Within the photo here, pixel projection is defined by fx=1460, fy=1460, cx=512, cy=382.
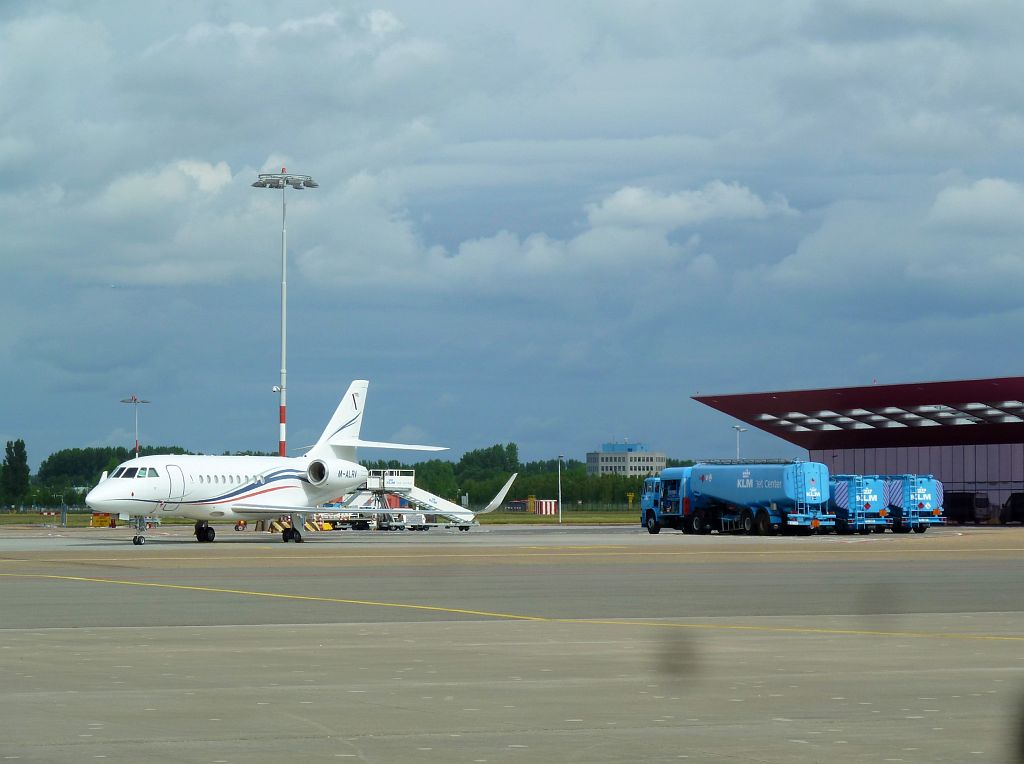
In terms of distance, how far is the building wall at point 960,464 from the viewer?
309ft

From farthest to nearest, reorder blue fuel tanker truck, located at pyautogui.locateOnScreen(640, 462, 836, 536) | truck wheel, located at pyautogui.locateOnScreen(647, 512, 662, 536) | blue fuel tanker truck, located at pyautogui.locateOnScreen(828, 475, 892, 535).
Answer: truck wheel, located at pyautogui.locateOnScreen(647, 512, 662, 536) → blue fuel tanker truck, located at pyautogui.locateOnScreen(828, 475, 892, 535) → blue fuel tanker truck, located at pyautogui.locateOnScreen(640, 462, 836, 536)

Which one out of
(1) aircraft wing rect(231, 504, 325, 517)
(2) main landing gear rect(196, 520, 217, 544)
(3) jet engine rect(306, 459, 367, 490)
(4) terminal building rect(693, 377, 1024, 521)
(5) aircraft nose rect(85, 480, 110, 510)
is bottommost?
(2) main landing gear rect(196, 520, 217, 544)

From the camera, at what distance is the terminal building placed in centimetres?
8762

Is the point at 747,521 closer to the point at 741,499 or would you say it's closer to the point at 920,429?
the point at 741,499

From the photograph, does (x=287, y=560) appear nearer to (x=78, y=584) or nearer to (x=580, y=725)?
(x=78, y=584)

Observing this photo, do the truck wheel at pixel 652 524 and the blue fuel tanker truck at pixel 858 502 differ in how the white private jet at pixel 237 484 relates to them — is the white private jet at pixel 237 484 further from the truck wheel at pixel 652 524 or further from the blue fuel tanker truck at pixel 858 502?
the blue fuel tanker truck at pixel 858 502

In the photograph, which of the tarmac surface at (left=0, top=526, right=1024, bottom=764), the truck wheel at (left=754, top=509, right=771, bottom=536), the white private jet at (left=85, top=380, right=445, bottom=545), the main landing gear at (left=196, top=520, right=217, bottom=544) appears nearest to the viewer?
the tarmac surface at (left=0, top=526, right=1024, bottom=764)

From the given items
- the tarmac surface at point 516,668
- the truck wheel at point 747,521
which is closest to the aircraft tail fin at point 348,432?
the truck wheel at point 747,521

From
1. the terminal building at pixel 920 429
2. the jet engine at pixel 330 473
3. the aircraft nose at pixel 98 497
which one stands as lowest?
the aircraft nose at pixel 98 497

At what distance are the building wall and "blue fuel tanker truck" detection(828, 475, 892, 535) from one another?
22.6 m

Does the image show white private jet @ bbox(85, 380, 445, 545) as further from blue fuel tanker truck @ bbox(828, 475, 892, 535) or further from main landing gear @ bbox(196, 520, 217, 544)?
blue fuel tanker truck @ bbox(828, 475, 892, 535)

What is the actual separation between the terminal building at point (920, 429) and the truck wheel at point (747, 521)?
16815mm

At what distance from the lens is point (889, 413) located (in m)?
93.3

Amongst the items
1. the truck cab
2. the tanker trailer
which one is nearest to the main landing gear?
the truck cab
